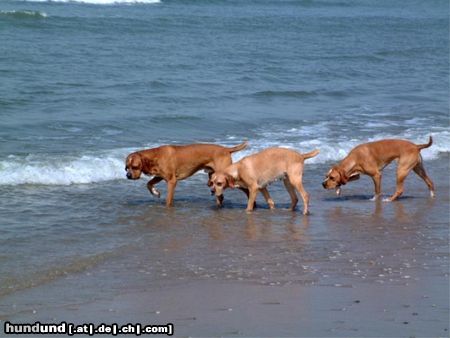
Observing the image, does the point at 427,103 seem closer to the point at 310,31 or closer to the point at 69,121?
the point at 69,121

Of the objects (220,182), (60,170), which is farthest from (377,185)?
(60,170)

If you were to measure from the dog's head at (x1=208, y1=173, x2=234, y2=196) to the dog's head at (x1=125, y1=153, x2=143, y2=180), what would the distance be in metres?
0.90

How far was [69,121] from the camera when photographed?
1670 cm

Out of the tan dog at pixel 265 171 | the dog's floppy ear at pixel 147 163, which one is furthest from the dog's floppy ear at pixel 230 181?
the dog's floppy ear at pixel 147 163

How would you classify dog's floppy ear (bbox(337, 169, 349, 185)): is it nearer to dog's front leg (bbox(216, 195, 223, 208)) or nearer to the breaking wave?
dog's front leg (bbox(216, 195, 223, 208))

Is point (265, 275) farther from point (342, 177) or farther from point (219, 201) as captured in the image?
point (342, 177)

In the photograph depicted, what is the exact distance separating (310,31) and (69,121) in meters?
20.4

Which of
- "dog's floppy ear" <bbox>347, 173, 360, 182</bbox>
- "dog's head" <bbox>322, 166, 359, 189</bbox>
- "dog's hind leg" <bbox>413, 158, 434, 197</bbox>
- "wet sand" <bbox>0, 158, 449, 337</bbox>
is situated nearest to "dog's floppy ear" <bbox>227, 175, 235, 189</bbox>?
"wet sand" <bbox>0, 158, 449, 337</bbox>

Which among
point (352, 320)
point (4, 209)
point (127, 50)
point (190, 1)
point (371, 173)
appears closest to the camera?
point (352, 320)

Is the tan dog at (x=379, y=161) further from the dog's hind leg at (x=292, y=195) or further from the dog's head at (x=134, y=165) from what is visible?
the dog's head at (x=134, y=165)

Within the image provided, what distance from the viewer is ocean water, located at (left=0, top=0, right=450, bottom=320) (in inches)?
420

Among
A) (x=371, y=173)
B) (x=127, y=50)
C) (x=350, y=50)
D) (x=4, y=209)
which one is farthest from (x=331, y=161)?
(x=350, y=50)

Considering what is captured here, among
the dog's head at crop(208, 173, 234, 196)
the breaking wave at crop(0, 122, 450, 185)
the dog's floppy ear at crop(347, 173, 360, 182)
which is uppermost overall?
the dog's head at crop(208, 173, 234, 196)

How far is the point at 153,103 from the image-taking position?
1912 cm
